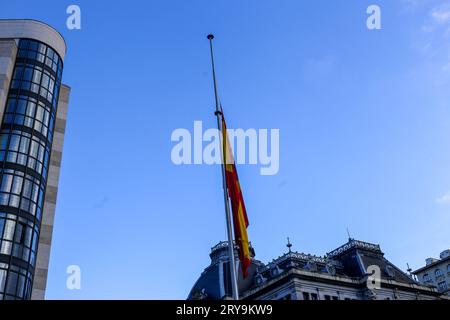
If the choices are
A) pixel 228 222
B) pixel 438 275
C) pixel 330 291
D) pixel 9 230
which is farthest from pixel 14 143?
pixel 438 275

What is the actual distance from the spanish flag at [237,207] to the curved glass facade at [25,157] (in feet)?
76.6

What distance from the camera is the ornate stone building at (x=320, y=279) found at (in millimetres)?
64062

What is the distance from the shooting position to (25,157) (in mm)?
39844

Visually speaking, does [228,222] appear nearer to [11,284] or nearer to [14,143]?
[11,284]

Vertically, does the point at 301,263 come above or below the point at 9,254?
above

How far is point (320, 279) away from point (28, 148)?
41.8 meters

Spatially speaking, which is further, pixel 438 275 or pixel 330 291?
pixel 438 275

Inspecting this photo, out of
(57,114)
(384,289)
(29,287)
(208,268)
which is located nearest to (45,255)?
(29,287)

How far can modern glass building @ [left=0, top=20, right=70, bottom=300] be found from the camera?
36.5m

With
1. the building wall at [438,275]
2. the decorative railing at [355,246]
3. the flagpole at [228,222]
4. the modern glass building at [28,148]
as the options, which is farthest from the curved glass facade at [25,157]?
the building wall at [438,275]
